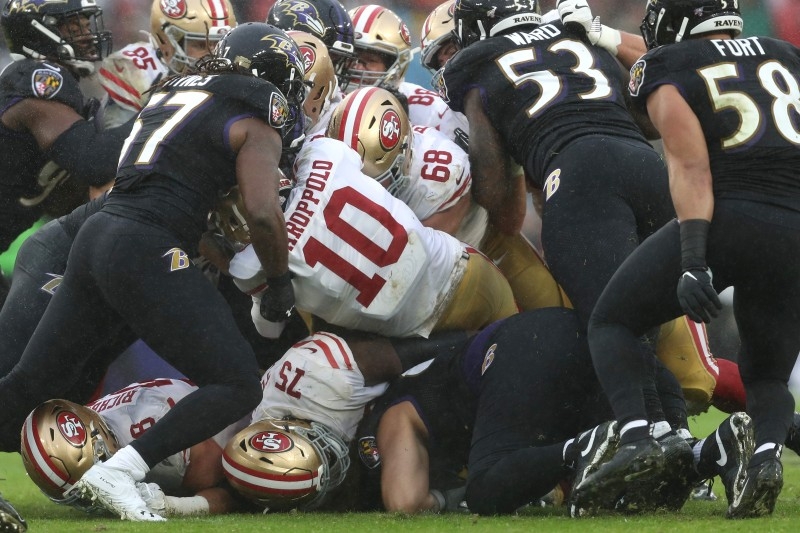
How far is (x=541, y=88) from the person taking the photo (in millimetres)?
4855

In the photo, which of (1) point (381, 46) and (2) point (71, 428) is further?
(1) point (381, 46)

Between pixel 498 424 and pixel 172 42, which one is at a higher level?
pixel 172 42

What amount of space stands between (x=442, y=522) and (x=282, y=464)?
24.5 inches

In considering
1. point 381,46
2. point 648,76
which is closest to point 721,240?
point 648,76

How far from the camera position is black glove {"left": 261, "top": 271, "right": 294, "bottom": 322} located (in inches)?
166

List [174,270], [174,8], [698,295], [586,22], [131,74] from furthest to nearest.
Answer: [131,74], [174,8], [586,22], [174,270], [698,295]

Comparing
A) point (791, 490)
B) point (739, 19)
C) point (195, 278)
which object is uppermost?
point (739, 19)

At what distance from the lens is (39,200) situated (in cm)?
581

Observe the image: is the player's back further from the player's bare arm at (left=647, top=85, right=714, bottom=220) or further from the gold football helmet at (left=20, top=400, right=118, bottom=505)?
the player's bare arm at (left=647, top=85, right=714, bottom=220)

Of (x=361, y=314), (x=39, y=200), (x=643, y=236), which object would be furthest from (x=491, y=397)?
(x=39, y=200)

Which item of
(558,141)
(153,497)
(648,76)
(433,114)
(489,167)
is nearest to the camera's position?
(648,76)

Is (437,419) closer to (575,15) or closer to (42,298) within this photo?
(42,298)

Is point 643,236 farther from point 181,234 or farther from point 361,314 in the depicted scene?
point 181,234

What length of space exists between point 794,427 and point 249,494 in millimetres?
1848
